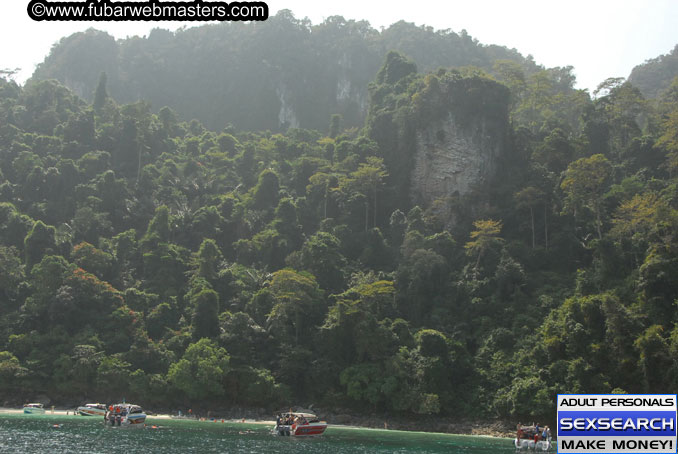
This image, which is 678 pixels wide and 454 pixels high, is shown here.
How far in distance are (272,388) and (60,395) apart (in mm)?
14155

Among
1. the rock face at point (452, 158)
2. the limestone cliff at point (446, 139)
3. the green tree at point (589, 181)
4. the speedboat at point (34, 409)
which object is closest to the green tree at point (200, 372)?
the speedboat at point (34, 409)

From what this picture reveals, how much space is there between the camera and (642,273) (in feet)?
141

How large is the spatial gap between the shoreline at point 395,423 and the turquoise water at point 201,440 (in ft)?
5.54

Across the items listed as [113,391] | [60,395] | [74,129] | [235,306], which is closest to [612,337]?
[235,306]

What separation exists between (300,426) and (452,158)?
34514 mm

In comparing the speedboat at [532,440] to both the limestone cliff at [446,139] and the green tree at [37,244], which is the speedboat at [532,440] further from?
the green tree at [37,244]

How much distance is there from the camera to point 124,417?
38.5m

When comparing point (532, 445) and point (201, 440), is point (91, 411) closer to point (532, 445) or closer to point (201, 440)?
point (201, 440)

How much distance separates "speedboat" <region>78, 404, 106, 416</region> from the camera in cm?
4241

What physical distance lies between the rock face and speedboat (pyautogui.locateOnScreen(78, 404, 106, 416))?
114ft

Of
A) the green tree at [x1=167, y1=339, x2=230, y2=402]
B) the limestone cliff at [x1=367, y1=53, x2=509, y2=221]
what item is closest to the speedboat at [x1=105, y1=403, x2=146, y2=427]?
the green tree at [x1=167, y1=339, x2=230, y2=402]

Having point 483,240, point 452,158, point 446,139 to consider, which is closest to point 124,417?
point 483,240

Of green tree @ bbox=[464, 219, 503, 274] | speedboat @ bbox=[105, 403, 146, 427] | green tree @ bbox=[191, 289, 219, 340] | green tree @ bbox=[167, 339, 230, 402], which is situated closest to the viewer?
speedboat @ bbox=[105, 403, 146, 427]

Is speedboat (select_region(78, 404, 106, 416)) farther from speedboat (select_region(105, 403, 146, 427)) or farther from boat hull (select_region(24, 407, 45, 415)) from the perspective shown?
speedboat (select_region(105, 403, 146, 427))
